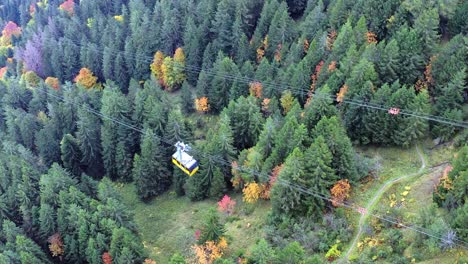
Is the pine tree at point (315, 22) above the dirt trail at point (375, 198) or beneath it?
above

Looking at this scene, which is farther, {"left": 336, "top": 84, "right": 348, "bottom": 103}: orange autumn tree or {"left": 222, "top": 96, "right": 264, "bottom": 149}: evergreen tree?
{"left": 222, "top": 96, "right": 264, "bottom": 149}: evergreen tree

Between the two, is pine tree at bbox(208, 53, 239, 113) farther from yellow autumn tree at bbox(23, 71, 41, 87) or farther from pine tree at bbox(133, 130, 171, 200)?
yellow autumn tree at bbox(23, 71, 41, 87)

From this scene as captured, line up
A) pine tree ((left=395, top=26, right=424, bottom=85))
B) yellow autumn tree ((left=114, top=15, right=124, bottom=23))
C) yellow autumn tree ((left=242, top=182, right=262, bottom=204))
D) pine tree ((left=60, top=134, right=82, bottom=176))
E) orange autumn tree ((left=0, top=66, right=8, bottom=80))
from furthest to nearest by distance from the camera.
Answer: orange autumn tree ((left=0, top=66, right=8, bottom=80))
yellow autumn tree ((left=114, top=15, right=124, bottom=23))
pine tree ((left=60, top=134, right=82, bottom=176))
pine tree ((left=395, top=26, right=424, bottom=85))
yellow autumn tree ((left=242, top=182, right=262, bottom=204))

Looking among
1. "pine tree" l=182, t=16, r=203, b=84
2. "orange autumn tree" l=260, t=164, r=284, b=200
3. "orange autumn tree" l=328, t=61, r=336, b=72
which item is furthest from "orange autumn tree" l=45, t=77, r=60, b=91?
"orange autumn tree" l=328, t=61, r=336, b=72

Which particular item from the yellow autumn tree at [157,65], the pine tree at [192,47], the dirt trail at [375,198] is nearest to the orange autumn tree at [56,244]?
the dirt trail at [375,198]

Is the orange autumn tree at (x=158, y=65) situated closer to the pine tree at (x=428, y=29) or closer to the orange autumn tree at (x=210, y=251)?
the pine tree at (x=428, y=29)

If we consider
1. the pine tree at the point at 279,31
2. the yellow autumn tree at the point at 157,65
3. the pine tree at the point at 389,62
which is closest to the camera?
the pine tree at the point at 389,62

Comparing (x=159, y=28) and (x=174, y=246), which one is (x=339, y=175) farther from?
(x=159, y=28)
